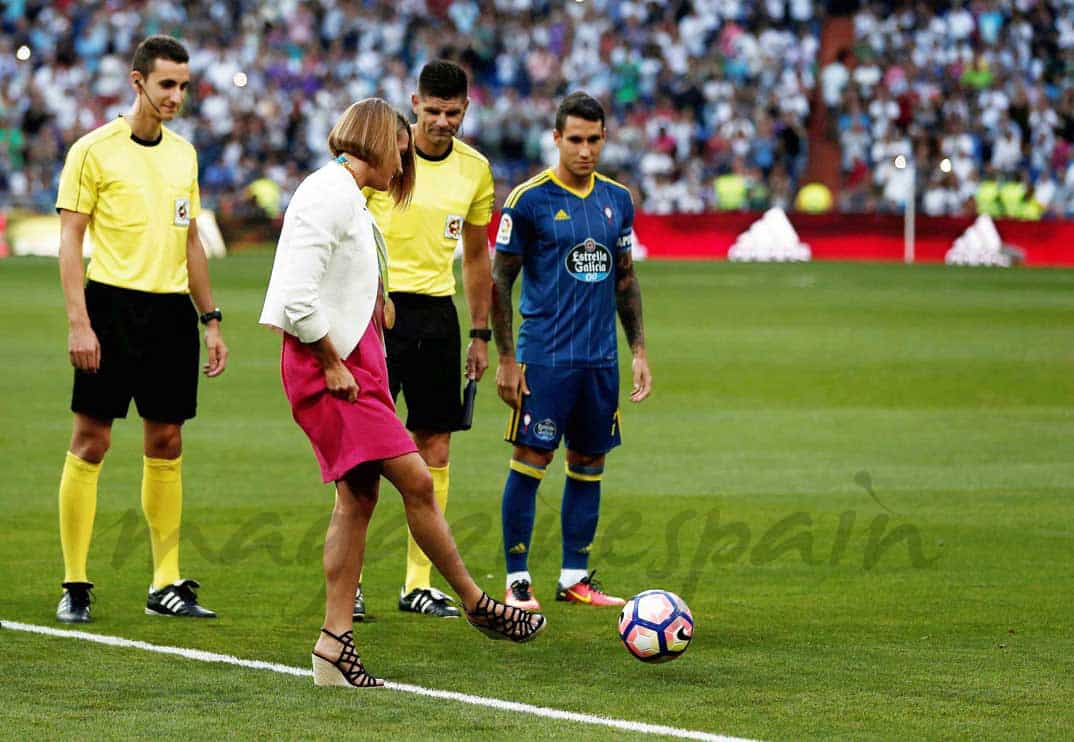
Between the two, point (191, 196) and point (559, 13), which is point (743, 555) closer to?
point (191, 196)

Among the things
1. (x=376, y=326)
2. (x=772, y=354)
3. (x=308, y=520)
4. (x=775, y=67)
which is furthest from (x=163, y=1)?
(x=376, y=326)

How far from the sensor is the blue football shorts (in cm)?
816

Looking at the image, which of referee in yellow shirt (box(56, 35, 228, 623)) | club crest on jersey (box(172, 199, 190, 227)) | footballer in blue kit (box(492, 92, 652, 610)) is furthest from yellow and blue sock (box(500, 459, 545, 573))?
club crest on jersey (box(172, 199, 190, 227))

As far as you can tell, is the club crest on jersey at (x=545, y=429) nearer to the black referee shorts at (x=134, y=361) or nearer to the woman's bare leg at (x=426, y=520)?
the black referee shorts at (x=134, y=361)

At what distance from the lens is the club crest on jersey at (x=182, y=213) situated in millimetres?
7754

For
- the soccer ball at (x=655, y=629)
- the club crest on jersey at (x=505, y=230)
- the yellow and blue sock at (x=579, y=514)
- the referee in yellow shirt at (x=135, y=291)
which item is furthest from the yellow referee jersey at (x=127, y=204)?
the soccer ball at (x=655, y=629)

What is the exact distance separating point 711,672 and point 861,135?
3149 cm

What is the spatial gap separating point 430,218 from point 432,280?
0.26m

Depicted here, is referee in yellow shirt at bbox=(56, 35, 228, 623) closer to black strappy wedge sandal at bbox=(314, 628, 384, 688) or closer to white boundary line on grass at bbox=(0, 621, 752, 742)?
white boundary line on grass at bbox=(0, 621, 752, 742)

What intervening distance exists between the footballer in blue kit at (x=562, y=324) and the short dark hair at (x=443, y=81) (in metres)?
0.48

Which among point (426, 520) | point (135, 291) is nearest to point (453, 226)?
point (135, 291)

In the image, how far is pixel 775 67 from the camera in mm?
39469

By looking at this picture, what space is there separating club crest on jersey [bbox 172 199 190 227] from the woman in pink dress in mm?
1470

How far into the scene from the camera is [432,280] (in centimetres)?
807
